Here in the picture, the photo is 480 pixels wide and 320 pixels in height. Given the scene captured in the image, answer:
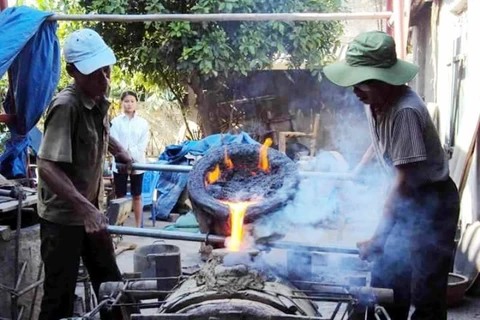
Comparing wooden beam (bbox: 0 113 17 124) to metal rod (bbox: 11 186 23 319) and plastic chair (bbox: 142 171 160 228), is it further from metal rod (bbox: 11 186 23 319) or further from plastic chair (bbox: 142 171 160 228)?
plastic chair (bbox: 142 171 160 228)

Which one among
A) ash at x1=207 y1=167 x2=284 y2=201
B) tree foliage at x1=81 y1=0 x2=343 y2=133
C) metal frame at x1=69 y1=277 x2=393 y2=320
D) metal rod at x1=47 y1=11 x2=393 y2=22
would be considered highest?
tree foliage at x1=81 y1=0 x2=343 y2=133

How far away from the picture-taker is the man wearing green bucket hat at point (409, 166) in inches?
123

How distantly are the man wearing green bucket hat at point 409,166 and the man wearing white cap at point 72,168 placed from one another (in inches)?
55.6

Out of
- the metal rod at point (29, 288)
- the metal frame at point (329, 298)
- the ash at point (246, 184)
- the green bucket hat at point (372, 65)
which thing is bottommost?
the metal rod at point (29, 288)

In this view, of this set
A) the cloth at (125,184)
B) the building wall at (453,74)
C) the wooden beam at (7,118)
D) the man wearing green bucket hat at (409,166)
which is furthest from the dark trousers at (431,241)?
the cloth at (125,184)

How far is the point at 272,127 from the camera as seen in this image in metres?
13.2

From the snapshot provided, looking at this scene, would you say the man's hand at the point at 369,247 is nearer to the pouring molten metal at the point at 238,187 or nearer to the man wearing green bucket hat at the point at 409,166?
the man wearing green bucket hat at the point at 409,166

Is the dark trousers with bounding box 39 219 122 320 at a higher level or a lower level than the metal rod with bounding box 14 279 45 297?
higher

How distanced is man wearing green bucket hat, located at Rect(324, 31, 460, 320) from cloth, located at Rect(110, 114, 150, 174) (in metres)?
5.36

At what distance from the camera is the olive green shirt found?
3.34 meters

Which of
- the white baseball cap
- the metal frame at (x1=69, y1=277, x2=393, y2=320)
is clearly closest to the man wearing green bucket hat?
the metal frame at (x1=69, y1=277, x2=393, y2=320)

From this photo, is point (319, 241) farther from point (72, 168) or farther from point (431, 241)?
point (72, 168)

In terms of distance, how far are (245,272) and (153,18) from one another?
10.2ft

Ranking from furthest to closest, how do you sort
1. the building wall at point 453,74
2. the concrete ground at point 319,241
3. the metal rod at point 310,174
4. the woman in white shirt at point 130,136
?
the woman in white shirt at point 130,136 < the building wall at point 453,74 < the concrete ground at point 319,241 < the metal rod at point 310,174
